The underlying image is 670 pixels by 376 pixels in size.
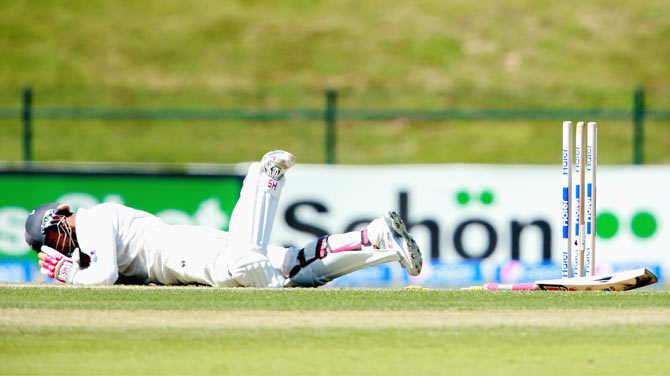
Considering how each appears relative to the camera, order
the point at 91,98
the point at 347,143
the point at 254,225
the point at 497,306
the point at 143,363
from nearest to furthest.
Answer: the point at 143,363
the point at 497,306
the point at 254,225
the point at 347,143
the point at 91,98

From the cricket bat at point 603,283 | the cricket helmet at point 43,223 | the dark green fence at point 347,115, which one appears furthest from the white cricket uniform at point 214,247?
→ the dark green fence at point 347,115

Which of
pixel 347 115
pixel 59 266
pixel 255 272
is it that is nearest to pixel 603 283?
pixel 255 272

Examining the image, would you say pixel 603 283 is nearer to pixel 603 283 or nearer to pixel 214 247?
pixel 603 283

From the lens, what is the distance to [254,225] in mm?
6539

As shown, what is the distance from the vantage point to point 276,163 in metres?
6.64

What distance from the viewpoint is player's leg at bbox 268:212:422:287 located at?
6.50m

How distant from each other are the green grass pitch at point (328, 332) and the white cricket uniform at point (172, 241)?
243mm

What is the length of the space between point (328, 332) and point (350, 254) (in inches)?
60.4

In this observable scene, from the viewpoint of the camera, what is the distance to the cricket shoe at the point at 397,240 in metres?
6.45

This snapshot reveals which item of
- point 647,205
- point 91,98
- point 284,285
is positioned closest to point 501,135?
point 91,98

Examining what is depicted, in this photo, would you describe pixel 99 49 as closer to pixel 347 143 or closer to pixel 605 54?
pixel 347 143

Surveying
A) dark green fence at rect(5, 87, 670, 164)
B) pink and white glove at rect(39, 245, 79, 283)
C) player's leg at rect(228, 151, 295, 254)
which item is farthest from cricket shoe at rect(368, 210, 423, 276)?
dark green fence at rect(5, 87, 670, 164)

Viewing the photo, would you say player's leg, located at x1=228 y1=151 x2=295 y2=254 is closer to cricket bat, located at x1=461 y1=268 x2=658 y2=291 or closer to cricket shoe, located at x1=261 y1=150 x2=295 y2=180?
cricket shoe, located at x1=261 y1=150 x2=295 y2=180

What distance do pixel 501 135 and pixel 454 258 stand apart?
1217cm
